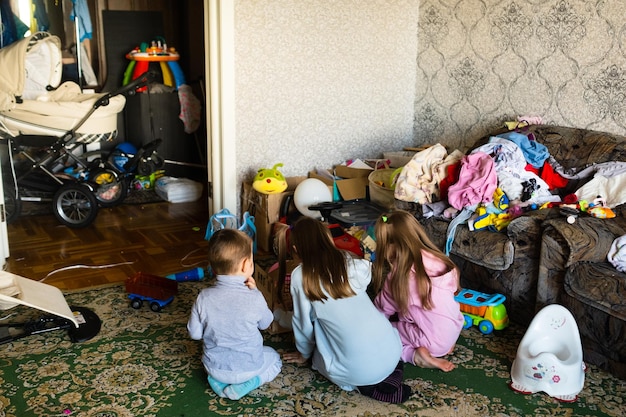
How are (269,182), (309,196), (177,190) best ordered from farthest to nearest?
1. (177,190)
2. (269,182)
3. (309,196)

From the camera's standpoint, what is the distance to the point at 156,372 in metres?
2.65

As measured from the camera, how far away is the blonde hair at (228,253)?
7.84 ft

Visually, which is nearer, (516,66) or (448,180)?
(448,180)

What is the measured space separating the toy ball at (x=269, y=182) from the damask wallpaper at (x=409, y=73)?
242mm

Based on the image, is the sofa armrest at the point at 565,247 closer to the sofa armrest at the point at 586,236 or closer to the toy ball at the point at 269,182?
the sofa armrest at the point at 586,236

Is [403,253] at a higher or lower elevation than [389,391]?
higher

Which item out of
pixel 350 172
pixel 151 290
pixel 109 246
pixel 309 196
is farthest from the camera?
pixel 350 172

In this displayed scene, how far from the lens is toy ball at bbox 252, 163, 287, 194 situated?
13.4 feet

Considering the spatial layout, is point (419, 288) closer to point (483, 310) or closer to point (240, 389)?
point (483, 310)

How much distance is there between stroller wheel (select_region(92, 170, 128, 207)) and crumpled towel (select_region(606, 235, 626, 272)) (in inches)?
148

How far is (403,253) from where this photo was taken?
2.63 metres

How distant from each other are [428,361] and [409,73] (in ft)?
9.05

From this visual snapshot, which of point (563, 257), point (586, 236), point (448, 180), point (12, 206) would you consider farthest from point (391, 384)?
point (12, 206)

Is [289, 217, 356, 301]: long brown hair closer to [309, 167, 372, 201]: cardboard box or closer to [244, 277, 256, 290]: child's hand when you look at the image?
[244, 277, 256, 290]: child's hand
